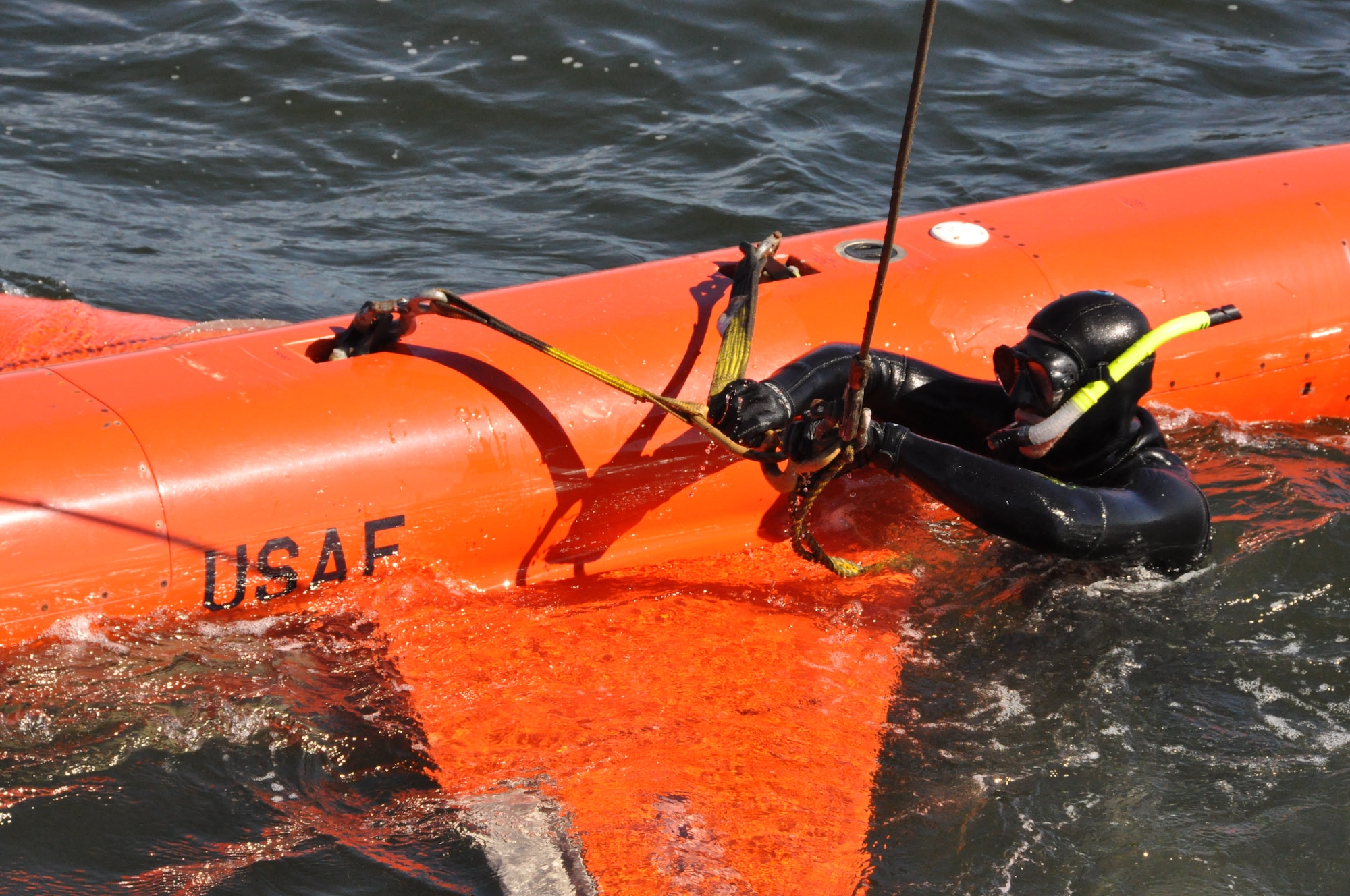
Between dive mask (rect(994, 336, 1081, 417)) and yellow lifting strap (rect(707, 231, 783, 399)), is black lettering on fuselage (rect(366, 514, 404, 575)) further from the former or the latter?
dive mask (rect(994, 336, 1081, 417))

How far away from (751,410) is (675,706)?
74 cm

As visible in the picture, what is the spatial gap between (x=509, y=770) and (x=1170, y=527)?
1.65m

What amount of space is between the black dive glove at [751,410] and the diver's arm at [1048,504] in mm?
267

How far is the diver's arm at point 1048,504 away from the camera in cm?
298

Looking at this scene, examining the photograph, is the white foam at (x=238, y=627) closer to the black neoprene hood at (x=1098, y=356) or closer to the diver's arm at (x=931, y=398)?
the diver's arm at (x=931, y=398)

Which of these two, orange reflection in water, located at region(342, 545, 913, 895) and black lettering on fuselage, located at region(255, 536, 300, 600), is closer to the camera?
orange reflection in water, located at region(342, 545, 913, 895)

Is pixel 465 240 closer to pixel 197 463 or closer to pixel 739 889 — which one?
pixel 197 463

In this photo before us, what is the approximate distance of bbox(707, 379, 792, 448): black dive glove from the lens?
10.4 ft

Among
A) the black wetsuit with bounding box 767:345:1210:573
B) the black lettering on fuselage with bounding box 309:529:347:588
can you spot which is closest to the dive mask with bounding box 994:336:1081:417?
the black wetsuit with bounding box 767:345:1210:573

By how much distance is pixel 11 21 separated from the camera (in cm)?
768

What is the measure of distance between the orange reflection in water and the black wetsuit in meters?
0.48

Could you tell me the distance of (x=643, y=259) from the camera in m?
6.05

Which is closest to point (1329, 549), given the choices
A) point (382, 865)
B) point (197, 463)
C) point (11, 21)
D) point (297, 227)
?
point (382, 865)

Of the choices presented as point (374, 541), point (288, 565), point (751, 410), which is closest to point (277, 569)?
point (288, 565)
